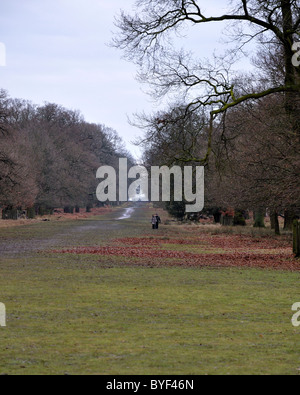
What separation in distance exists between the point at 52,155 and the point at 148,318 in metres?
76.6

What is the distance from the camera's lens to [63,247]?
3164 cm

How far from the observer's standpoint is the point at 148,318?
11891mm

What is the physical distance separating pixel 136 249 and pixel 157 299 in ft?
53.5

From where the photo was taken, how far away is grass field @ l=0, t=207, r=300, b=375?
27.6 feet

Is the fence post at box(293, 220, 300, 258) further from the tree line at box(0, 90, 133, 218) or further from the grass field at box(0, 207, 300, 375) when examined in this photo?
the tree line at box(0, 90, 133, 218)

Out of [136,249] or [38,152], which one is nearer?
[136,249]

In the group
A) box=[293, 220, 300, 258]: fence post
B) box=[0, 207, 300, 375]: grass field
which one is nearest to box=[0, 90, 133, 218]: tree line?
box=[293, 220, 300, 258]: fence post

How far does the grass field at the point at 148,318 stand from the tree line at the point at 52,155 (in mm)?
45055

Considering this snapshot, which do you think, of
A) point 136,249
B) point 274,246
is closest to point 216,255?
point 136,249

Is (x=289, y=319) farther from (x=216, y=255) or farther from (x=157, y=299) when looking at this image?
(x=216, y=255)

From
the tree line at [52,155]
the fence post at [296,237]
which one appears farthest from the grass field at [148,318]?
the tree line at [52,155]

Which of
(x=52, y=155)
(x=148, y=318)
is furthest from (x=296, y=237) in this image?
(x=52, y=155)

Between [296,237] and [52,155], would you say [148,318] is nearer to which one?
[296,237]

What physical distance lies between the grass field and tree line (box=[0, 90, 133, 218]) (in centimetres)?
4506
